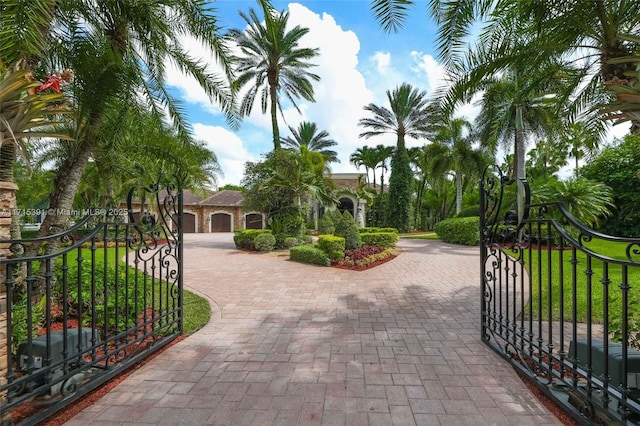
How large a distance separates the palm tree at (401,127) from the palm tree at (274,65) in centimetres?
715

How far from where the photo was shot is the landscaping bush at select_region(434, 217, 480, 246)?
16.2 m

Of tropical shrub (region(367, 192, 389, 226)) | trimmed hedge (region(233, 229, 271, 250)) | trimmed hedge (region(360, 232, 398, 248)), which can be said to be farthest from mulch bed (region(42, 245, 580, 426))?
tropical shrub (region(367, 192, 389, 226))

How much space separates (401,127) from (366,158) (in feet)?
30.9

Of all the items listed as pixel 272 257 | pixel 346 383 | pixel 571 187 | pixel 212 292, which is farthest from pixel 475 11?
pixel 571 187

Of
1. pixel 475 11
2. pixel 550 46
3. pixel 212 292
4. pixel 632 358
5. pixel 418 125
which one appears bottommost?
pixel 212 292

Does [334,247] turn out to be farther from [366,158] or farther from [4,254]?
[366,158]

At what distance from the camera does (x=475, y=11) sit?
4.87 meters

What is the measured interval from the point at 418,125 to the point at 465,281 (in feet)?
63.4

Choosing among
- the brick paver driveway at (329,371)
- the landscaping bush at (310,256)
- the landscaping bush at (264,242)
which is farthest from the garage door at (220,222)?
the brick paver driveway at (329,371)

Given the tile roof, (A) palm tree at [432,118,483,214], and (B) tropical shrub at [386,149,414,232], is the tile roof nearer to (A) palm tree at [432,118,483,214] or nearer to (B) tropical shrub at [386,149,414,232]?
(B) tropical shrub at [386,149,414,232]

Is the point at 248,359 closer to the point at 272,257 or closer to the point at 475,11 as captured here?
the point at 475,11

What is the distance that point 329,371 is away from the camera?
328 centimetres

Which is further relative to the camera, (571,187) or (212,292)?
(571,187)

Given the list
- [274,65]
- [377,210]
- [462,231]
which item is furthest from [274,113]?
[377,210]
